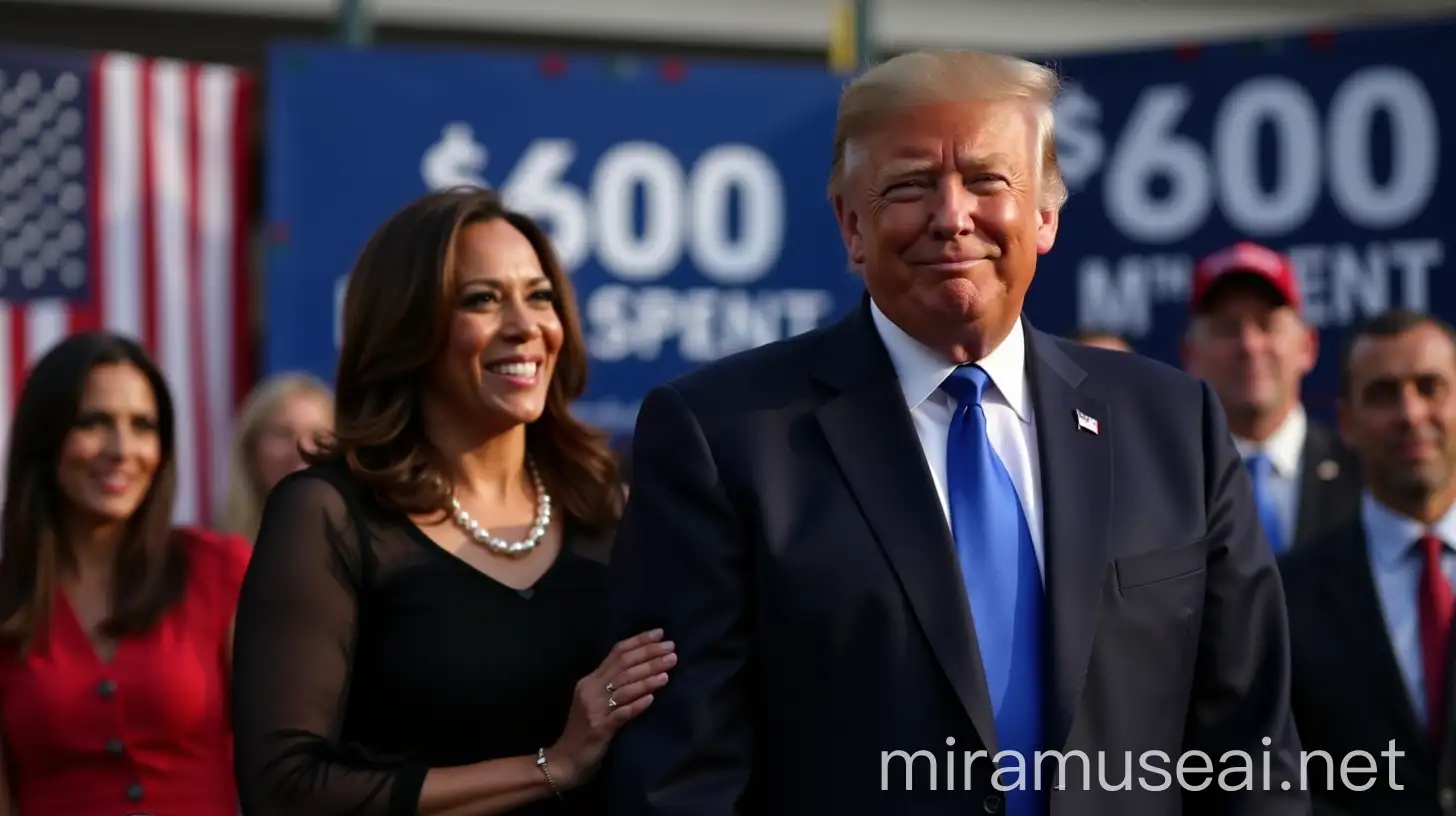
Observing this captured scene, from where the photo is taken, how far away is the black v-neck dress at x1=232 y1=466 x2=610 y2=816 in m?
3.14

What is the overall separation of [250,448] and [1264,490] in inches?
114

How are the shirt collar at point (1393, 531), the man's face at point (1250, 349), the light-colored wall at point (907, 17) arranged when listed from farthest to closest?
1. the light-colored wall at point (907, 17)
2. the man's face at point (1250, 349)
3. the shirt collar at point (1393, 531)

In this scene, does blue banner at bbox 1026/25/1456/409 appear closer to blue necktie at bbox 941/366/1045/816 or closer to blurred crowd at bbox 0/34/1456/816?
blurred crowd at bbox 0/34/1456/816

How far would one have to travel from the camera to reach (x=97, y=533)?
448cm

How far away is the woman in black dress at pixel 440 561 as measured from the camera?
10.3ft

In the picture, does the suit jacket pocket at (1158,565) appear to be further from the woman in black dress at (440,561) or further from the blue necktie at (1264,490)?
the blue necktie at (1264,490)

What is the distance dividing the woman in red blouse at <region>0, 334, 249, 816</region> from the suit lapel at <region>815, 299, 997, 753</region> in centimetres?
207

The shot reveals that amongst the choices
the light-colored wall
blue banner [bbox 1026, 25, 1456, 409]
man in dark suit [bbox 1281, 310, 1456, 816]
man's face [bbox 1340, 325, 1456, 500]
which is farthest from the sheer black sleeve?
the light-colored wall

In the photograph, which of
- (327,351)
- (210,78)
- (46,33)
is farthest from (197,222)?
(46,33)

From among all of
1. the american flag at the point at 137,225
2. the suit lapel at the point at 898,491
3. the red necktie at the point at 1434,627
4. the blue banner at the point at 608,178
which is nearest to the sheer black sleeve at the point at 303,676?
the suit lapel at the point at 898,491

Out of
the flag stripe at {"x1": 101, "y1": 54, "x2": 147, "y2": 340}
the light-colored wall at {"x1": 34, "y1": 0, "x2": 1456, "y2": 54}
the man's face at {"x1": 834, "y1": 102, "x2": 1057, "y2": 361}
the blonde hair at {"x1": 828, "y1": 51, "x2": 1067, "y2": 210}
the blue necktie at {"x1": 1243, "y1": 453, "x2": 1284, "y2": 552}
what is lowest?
the blue necktie at {"x1": 1243, "y1": 453, "x2": 1284, "y2": 552}

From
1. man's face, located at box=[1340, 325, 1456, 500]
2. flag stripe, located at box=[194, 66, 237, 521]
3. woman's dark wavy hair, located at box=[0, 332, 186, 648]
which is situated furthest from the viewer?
flag stripe, located at box=[194, 66, 237, 521]

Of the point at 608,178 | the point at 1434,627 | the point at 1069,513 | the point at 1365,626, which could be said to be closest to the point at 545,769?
the point at 1069,513

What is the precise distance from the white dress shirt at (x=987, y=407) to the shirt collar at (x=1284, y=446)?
2910 mm
